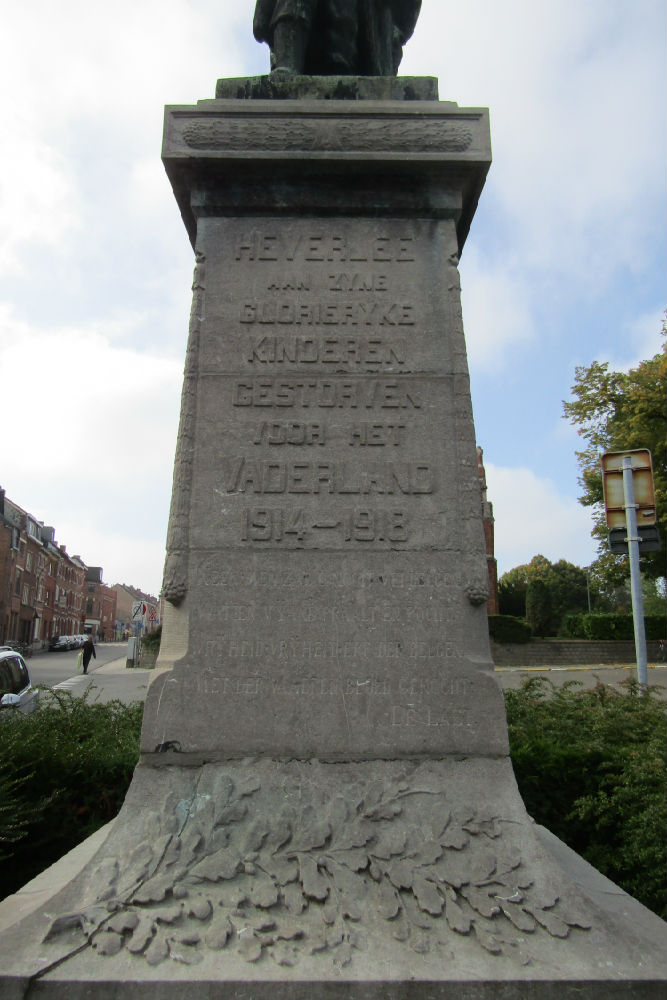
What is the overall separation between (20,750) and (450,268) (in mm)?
4053

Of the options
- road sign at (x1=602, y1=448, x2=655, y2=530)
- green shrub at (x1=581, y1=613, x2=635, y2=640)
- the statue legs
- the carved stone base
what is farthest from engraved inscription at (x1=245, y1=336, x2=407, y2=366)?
green shrub at (x1=581, y1=613, x2=635, y2=640)

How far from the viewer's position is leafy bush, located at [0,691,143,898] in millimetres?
3883

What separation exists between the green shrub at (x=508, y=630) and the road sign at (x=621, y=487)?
70.3ft

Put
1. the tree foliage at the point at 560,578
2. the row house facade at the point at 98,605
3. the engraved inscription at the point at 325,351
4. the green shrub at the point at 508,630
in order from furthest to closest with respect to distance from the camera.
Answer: the row house facade at the point at 98,605, the tree foliage at the point at 560,578, the green shrub at the point at 508,630, the engraved inscription at the point at 325,351

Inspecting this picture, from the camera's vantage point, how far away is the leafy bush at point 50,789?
3.88 meters

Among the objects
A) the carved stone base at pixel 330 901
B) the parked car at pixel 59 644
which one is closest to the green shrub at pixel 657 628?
the carved stone base at pixel 330 901

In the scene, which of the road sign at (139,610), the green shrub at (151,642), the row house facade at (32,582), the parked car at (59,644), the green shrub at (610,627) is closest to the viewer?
the road sign at (139,610)

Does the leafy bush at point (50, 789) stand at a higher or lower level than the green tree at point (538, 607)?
lower

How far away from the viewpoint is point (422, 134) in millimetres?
4230

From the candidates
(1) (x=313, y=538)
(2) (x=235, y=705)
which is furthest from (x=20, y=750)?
(1) (x=313, y=538)

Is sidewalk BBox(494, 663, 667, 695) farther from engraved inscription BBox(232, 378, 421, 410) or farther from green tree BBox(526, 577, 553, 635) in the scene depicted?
engraved inscription BBox(232, 378, 421, 410)

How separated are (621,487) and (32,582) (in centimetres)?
6265

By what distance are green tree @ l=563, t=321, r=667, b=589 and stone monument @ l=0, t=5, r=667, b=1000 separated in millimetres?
24720

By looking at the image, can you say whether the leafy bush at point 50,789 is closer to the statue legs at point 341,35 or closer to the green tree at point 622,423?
the statue legs at point 341,35
